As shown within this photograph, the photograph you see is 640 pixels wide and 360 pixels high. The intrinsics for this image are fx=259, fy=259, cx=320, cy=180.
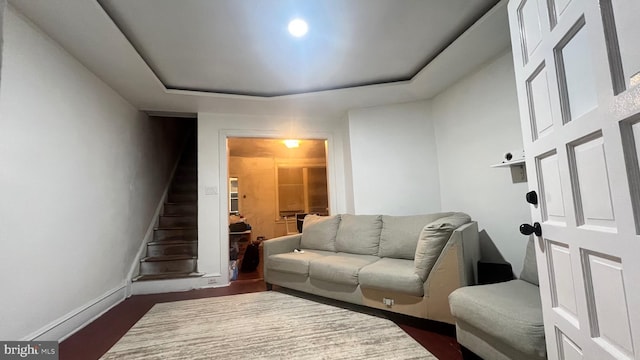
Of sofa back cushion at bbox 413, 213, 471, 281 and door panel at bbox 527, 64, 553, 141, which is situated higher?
door panel at bbox 527, 64, 553, 141

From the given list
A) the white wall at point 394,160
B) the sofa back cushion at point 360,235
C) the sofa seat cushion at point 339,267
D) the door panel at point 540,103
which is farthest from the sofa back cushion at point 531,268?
the white wall at point 394,160

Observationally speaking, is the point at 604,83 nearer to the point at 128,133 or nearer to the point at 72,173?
the point at 72,173

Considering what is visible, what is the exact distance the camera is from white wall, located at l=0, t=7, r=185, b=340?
67.3 inches

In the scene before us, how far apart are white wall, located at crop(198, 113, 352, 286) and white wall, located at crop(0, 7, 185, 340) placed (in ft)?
2.93

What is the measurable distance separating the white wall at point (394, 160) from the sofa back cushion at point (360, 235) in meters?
0.38

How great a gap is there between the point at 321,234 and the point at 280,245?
56 cm

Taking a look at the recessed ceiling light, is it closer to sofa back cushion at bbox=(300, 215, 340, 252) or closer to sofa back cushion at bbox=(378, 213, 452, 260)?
sofa back cushion at bbox=(378, 213, 452, 260)

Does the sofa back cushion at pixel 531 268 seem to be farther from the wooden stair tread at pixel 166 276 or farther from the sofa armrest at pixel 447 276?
the wooden stair tread at pixel 166 276

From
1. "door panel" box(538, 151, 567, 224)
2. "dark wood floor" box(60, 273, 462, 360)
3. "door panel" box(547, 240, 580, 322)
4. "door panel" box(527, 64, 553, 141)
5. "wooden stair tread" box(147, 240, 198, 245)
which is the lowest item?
"dark wood floor" box(60, 273, 462, 360)

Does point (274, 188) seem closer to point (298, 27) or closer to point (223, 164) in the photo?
point (223, 164)

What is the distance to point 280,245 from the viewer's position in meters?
3.37

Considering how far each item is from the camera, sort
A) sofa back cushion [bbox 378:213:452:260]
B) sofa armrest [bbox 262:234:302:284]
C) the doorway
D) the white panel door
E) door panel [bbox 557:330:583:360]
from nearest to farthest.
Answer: the white panel door
door panel [bbox 557:330:583:360]
sofa back cushion [bbox 378:213:452:260]
sofa armrest [bbox 262:234:302:284]
the doorway

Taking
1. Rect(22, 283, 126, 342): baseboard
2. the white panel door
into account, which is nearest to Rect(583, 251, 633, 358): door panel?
the white panel door

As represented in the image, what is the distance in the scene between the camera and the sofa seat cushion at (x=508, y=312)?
1.22 m
